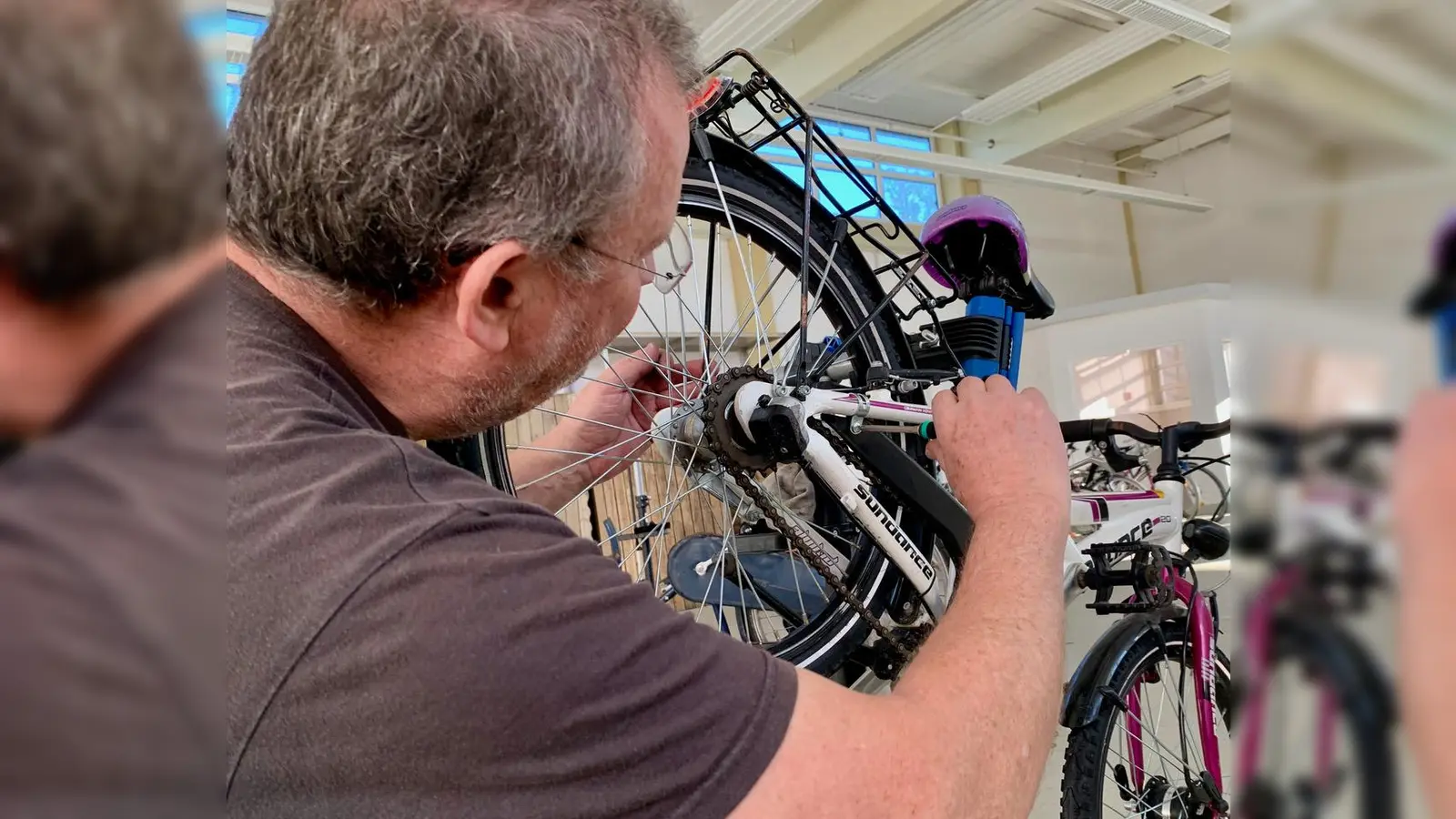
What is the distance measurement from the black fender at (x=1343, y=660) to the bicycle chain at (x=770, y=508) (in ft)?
2.96

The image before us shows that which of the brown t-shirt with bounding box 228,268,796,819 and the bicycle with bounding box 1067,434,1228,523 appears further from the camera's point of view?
the bicycle with bounding box 1067,434,1228,523

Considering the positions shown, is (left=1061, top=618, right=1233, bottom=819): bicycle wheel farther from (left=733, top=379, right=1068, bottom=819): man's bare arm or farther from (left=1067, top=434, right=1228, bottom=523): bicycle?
(left=733, top=379, right=1068, bottom=819): man's bare arm

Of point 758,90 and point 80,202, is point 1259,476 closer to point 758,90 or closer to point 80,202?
point 80,202

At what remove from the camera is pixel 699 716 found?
46 cm

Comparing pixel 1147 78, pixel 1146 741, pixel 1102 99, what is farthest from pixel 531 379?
pixel 1102 99

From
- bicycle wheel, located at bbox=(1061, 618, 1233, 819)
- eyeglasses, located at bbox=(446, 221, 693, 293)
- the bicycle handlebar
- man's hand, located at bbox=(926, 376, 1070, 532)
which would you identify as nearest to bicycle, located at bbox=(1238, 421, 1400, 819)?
eyeglasses, located at bbox=(446, 221, 693, 293)

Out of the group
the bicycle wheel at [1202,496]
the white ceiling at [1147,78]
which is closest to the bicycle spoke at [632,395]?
the white ceiling at [1147,78]

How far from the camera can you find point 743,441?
980 mm

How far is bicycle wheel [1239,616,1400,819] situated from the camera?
62 mm

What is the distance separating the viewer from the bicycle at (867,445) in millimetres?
979

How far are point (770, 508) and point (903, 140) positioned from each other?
5.22 m

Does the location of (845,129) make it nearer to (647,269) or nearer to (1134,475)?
(1134,475)

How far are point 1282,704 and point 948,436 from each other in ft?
2.90

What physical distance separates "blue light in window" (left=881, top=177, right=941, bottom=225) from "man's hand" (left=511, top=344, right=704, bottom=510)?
15.0 ft
